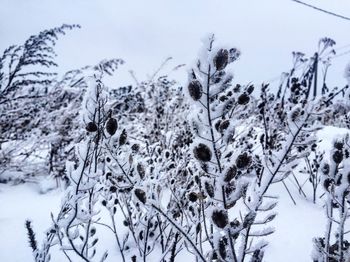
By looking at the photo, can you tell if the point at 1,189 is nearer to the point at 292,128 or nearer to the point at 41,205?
the point at 41,205

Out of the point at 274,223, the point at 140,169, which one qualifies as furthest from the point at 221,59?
the point at 274,223

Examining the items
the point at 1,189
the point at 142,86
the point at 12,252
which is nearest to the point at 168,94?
the point at 142,86

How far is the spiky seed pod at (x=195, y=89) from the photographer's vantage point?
97 centimetres

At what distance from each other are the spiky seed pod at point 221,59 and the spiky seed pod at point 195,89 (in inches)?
2.7

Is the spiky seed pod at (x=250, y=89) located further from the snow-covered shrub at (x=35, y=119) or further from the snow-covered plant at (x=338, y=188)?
the snow-covered shrub at (x=35, y=119)

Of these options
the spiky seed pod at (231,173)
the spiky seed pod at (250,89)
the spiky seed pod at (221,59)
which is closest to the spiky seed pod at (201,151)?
the spiky seed pod at (231,173)

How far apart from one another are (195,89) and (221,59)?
0.11 meters

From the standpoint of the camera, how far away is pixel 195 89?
0.97 m

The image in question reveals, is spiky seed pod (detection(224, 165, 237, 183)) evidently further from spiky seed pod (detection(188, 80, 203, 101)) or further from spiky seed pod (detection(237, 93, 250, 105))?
spiky seed pod (detection(237, 93, 250, 105))

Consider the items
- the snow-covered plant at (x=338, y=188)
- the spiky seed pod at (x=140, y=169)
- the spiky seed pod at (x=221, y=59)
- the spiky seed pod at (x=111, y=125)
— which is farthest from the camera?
the spiky seed pod at (x=140, y=169)

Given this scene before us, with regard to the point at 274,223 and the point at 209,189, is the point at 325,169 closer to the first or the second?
the point at 209,189

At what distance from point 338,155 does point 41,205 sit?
3.19 metres

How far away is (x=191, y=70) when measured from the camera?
1.00 meters

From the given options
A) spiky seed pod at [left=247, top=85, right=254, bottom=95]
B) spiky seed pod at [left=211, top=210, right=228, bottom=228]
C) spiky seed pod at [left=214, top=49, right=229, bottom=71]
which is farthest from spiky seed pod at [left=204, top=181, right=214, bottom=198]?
spiky seed pod at [left=247, top=85, right=254, bottom=95]
